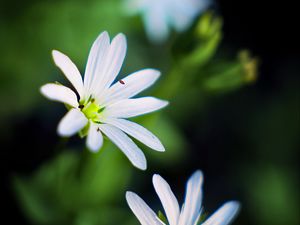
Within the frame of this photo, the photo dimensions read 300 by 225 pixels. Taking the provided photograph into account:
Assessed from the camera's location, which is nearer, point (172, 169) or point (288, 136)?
point (172, 169)

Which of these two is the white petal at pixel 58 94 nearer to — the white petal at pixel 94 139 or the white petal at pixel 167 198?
the white petal at pixel 94 139

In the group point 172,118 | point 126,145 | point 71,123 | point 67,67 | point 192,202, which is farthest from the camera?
point 172,118

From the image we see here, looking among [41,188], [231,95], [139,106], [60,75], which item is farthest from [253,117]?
[139,106]

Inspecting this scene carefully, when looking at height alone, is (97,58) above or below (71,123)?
above

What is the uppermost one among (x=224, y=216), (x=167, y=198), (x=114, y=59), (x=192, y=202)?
(x=114, y=59)

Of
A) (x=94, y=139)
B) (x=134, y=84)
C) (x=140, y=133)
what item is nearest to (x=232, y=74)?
(x=134, y=84)

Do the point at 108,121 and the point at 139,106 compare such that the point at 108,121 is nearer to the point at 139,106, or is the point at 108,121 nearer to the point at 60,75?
the point at 139,106

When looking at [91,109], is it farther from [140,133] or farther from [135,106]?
[140,133]
